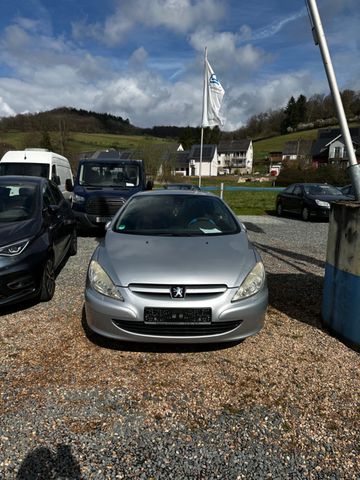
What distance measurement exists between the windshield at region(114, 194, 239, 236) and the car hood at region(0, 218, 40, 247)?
1.08 m

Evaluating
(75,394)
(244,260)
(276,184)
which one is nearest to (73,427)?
(75,394)

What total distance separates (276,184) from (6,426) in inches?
1914

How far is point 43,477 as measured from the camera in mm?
2139

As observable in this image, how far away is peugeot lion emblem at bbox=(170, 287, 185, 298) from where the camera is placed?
3.18 meters

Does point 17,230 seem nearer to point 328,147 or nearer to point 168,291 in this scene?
point 168,291

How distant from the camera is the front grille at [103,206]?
30.5ft

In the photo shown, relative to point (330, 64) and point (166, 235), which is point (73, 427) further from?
point (330, 64)

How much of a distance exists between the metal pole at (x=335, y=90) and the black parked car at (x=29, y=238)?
364cm

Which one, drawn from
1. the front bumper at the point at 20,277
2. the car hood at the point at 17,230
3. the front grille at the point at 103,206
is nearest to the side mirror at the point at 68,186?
the front grille at the point at 103,206

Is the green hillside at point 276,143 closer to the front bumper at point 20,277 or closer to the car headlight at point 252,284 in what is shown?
the front bumper at point 20,277

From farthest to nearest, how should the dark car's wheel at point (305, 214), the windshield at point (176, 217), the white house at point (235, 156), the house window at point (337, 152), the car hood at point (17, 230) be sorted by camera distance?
the white house at point (235, 156) → the house window at point (337, 152) → the dark car's wheel at point (305, 214) → the windshield at point (176, 217) → the car hood at point (17, 230)

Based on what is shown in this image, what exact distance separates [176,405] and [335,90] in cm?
335

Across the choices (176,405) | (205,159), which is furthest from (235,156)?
(176,405)

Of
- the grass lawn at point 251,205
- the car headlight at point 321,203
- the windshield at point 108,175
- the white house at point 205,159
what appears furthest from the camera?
the white house at point 205,159
